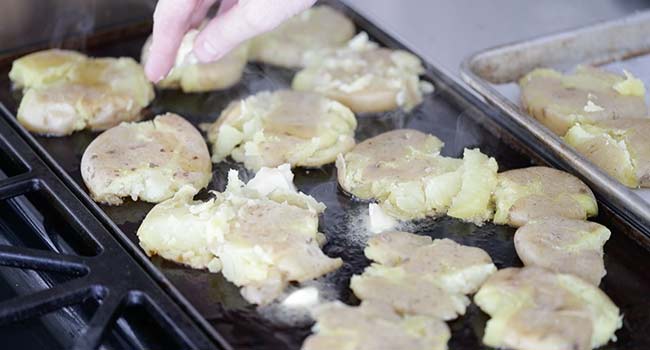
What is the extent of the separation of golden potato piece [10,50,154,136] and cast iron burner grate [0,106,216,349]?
23 centimetres

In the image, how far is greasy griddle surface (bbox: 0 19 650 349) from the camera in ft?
5.33

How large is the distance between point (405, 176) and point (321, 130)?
0.26m

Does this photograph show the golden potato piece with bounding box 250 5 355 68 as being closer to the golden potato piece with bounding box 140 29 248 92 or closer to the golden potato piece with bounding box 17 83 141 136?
the golden potato piece with bounding box 140 29 248 92

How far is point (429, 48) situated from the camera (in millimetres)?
3057

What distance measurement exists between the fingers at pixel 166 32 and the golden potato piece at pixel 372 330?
78 centimetres

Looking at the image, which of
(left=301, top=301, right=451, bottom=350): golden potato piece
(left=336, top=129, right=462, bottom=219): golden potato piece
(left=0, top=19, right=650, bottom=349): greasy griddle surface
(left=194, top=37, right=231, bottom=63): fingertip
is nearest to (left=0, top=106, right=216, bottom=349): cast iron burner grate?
(left=0, top=19, right=650, bottom=349): greasy griddle surface

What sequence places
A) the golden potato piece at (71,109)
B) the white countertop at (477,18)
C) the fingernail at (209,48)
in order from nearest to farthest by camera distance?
the fingernail at (209,48)
the golden potato piece at (71,109)
the white countertop at (477,18)

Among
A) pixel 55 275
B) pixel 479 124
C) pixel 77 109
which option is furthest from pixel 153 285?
pixel 479 124

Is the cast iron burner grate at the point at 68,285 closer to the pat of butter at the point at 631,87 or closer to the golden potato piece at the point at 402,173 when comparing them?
the golden potato piece at the point at 402,173

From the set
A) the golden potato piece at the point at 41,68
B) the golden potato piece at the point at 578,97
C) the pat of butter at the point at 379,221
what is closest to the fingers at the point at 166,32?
the golden potato piece at the point at 41,68

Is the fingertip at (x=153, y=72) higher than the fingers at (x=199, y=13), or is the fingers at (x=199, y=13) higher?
the fingers at (x=199, y=13)

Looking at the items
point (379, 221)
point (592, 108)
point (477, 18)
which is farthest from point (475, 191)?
point (477, 18)

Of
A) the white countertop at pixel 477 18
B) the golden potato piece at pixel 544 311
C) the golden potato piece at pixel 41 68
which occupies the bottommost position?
the white countertop at pixel 477 18

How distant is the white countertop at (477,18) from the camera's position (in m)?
3.08
